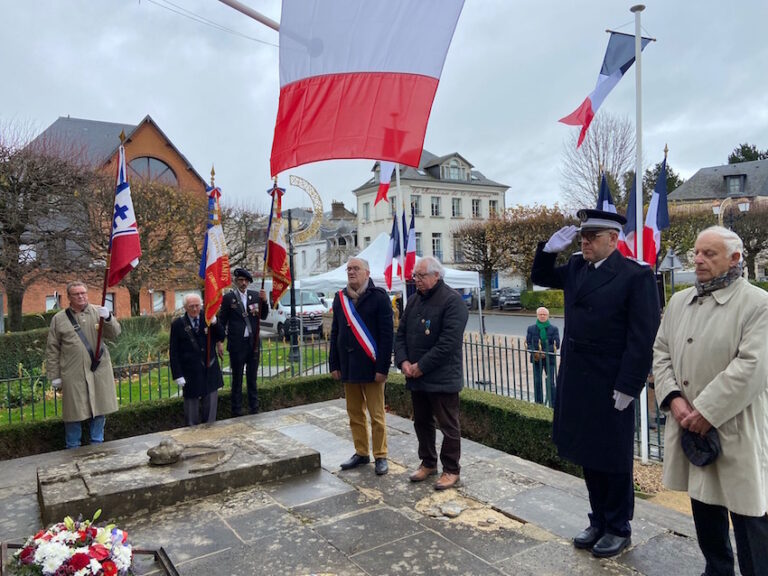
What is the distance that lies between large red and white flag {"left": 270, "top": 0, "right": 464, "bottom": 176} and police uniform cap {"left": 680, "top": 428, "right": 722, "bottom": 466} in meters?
2.39

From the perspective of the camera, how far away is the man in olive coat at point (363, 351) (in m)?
5.08

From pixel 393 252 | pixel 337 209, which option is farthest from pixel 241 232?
pixel 337 209

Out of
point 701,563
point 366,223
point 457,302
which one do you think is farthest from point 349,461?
point 366,223

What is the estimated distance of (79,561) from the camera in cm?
257

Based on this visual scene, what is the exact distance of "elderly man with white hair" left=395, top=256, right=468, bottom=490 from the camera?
15.3ft

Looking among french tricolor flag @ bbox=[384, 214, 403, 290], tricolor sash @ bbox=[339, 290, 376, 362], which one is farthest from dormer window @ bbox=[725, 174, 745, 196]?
tricolor sash @ bbox=[339, 290, 376, 362]

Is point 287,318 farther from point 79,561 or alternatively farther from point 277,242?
point 79,561

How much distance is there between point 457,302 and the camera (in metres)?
4.75

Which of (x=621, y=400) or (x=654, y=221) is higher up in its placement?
(x=654, y=221)

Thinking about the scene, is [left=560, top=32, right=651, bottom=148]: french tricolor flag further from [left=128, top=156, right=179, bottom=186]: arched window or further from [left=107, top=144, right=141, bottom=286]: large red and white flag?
[left=128, top=156, right=179, bottom=186]: arched window

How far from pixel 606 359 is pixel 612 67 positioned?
515cm

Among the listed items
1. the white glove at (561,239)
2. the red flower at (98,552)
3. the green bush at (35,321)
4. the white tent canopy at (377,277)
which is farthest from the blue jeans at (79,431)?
the green bush at (35,321)

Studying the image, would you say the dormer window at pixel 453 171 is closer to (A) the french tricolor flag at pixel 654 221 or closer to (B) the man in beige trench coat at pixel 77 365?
(A) the french tricolor flag at pixel 654 221

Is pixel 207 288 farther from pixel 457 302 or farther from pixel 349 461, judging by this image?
pixel 457 302
